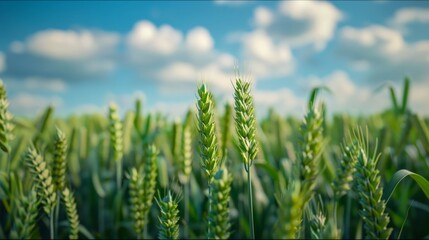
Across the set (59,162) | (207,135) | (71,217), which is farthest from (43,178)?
(207,135)

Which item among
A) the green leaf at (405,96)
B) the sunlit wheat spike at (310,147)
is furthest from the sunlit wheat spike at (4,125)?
the green leaf at (405,96)

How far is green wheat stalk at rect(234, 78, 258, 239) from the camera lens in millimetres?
1228

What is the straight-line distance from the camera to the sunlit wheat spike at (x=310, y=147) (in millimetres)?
1133

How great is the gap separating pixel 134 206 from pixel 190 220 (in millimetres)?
1436

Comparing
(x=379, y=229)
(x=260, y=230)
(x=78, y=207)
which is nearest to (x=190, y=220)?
(x=260, y=230)

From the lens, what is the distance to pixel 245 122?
4.19ft

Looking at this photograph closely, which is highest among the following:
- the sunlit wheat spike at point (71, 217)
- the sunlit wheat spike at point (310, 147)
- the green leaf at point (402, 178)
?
the sunlit wheat spike at point (310, 147)

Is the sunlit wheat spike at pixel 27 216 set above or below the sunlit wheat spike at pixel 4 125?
below

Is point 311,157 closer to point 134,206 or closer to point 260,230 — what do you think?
point 134,206

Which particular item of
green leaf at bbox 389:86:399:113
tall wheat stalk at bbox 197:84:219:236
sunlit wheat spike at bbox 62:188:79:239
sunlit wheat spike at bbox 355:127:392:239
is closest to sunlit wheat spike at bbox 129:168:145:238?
sunlit wheat spike at bbox 62:188:79:239

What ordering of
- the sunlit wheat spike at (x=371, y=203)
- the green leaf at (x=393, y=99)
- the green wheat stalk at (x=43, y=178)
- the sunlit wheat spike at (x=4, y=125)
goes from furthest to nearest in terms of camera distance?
the green leaf at (x=393, y=99) < the sunlit wheat spike at (x=4, y=125) < the green wheat stalk at (x=43, y=178) < the sunlit wheat spike at (x=371, y=203)

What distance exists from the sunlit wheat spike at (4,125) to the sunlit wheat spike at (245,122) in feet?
3.60

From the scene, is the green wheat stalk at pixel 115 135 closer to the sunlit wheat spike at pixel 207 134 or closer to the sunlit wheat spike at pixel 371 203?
the sunlit wheat spike at pixel 207 134

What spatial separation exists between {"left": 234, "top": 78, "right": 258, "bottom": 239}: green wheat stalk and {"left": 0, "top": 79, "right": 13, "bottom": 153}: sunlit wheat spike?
110cm
